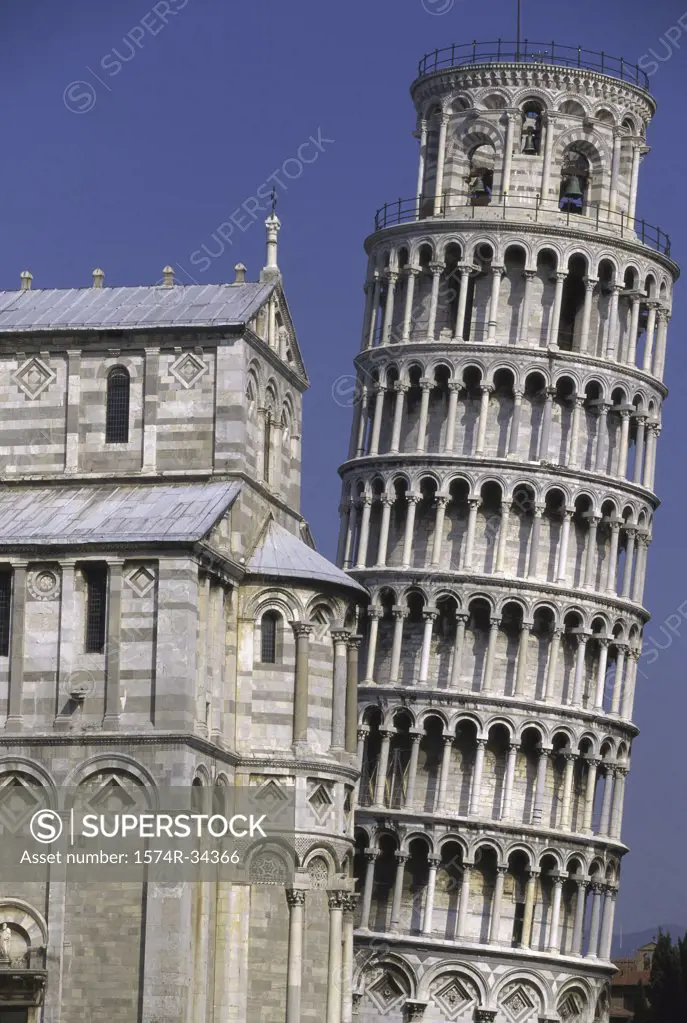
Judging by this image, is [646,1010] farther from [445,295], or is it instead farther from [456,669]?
[445,295]

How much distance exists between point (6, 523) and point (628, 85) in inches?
1929

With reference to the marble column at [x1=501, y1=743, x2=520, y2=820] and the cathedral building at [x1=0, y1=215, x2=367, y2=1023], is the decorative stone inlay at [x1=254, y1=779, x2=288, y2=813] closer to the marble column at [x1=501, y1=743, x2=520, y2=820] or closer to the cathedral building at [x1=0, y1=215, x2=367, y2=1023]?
the cathedral building at [x1=0, y1=215, x2=367, y2=1023]

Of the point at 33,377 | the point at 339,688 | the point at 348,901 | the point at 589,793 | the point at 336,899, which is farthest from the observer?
the point at 589,793

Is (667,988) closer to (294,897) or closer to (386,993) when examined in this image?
(386,993)

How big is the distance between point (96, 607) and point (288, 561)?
272 inches

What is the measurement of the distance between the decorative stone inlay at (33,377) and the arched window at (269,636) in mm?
9350

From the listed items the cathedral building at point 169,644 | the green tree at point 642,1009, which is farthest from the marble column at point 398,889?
the cathedral building at point 169,644

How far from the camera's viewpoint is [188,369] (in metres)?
89.8

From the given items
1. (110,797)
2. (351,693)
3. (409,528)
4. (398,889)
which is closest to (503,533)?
(409,528)

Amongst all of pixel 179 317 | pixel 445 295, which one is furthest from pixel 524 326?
pixel 179 317

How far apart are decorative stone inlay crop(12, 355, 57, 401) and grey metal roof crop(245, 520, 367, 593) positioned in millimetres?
7649

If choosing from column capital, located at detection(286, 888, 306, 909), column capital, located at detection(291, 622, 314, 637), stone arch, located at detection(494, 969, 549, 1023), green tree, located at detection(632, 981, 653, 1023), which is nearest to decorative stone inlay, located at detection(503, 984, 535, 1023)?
stone arch, located at detection(494, 969, 549, 1023)

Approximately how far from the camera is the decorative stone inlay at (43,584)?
279 ft

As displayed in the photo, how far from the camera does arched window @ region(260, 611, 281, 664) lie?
3484 inches
